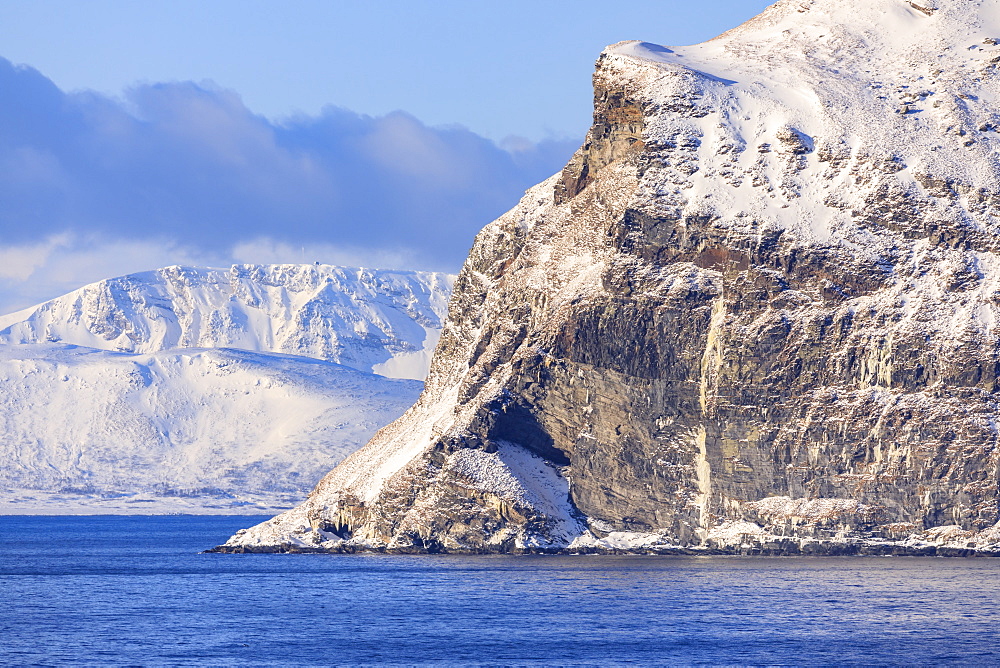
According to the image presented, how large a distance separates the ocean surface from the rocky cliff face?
5.05m

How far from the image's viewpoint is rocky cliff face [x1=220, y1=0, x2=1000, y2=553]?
167625 millimetres

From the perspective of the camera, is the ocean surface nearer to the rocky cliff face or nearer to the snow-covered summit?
the rocky cliff face

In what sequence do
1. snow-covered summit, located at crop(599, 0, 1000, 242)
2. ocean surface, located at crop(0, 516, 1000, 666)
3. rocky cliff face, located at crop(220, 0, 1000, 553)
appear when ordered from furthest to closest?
snow-covered summit, located at crop(599, 0, 1000, 242), rocky cliff face, located at crop(220, 0, 1000, 553), ocean surface, located at crop(0, 516, 1000, 666)

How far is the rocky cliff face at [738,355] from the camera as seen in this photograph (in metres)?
168

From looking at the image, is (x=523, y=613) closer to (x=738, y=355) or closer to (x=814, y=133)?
(x=738, y=355)

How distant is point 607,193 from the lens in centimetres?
18975

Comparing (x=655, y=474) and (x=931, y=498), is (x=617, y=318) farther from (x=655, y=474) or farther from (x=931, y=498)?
(x=931, y=498)

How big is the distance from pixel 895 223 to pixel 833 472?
27.3 m

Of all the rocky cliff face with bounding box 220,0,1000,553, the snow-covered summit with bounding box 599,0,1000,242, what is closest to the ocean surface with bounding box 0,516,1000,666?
the rocky cliff face with bounding box 220,0,1000,553

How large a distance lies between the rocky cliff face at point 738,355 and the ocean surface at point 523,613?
5.05 m

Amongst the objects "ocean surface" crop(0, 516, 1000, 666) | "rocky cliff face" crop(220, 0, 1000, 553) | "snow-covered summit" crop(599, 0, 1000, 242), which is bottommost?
"ocean surface" crop(0, 516, 1000, 666)

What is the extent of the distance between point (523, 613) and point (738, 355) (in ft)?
175

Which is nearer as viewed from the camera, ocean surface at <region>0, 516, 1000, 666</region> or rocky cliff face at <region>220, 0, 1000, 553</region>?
ocean surface at <region>0, 516, 1000, 666</region>

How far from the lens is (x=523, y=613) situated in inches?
5012
